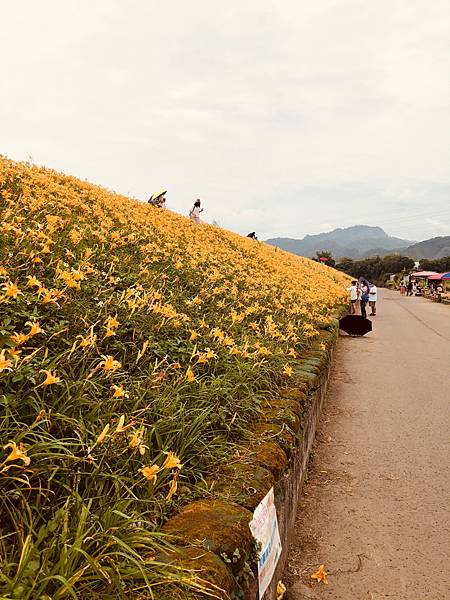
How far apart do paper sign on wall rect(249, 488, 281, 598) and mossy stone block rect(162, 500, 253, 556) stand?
9 centimetres

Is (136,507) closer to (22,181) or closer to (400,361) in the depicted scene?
(22,181)

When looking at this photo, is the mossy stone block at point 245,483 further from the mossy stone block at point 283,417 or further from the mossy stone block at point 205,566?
the mossy stone block at point 283,417

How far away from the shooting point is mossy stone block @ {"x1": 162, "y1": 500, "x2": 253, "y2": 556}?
1.90 m

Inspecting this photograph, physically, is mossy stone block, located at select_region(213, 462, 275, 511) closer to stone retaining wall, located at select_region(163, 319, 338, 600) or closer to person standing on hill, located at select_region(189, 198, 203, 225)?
stone retaining wall, located at select_region(163, 319, 338, 600)

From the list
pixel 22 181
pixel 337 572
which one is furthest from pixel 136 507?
pixel 22 181

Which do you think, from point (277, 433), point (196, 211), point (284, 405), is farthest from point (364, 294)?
point (277, 433)

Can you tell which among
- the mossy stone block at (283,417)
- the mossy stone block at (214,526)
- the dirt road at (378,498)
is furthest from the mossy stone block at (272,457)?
the dirt road at (378,498)

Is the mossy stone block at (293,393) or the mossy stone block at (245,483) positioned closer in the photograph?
the mossy stone block at (245,483)

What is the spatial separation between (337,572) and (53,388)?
87.4 inches

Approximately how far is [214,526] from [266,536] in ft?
1.60

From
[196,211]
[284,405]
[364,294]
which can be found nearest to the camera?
[284,405]

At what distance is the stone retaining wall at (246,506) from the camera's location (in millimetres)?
1797

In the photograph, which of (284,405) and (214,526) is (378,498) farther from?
(214,526)

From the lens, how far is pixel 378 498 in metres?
3.90
